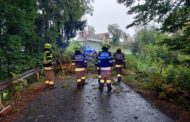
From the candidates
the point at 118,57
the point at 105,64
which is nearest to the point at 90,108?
the point at 105,64

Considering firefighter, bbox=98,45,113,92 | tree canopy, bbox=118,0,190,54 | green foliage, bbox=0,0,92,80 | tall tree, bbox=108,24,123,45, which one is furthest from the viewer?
tall tree, bbox=108,24,123,45

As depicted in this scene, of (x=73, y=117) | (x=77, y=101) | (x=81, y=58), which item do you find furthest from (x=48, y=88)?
(x=73, y=117)

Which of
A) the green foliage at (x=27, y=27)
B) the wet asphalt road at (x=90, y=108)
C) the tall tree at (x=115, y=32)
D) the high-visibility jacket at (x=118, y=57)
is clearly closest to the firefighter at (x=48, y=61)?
the wet asphalt road at (x=90, y=108)

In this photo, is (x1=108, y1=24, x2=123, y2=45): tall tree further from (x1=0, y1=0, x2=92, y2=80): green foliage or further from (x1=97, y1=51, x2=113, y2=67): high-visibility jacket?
(x1=97, y1=51, x2=113, y2=67): high-visibility jacket

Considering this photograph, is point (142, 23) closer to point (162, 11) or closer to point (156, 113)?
point (162, 11)

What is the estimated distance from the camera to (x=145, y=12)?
1297 cm

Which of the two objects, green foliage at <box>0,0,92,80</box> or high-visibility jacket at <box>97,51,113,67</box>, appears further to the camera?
green foliage at <box>0,0,92,80</box>

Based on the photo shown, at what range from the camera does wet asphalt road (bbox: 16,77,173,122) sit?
28.8ft

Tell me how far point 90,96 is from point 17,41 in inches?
355

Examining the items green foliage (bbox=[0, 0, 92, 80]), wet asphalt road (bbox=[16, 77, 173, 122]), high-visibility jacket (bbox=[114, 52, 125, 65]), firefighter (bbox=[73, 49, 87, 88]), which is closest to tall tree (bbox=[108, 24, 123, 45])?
green foliage (bbox=[0, 0, 92, 80])

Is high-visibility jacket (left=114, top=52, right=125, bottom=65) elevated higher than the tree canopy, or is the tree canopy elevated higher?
the tree canopy

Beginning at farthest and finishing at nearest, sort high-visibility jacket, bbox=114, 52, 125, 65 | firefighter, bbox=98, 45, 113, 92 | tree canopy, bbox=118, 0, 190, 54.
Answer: high-visibility jacket, bbox=114, 52, 125, 65 → firefighter, bbox=98, 45, 113, 92 → tree canopy, bbox=118, 0, 190, 54

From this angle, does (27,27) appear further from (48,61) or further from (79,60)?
(79,60)

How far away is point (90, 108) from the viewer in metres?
10.0
